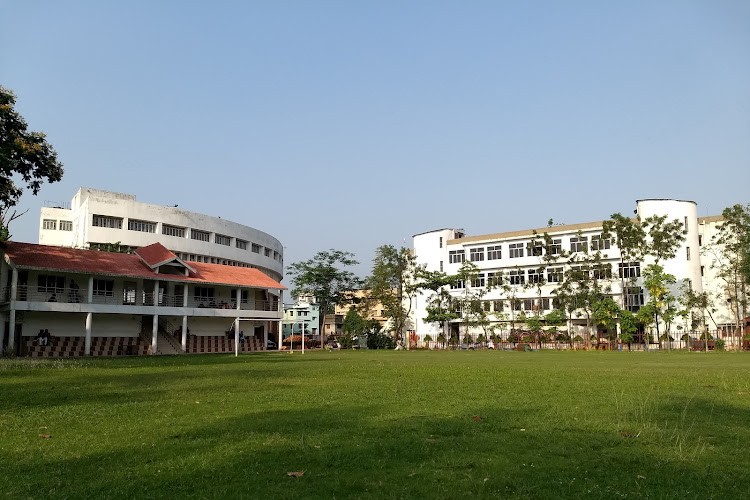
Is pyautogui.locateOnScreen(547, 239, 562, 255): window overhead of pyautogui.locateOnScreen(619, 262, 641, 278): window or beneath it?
overhead

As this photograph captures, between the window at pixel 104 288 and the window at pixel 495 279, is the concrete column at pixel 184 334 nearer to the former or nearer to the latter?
the window at pixel 104 288

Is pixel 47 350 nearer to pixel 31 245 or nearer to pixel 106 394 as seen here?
pixel 31 245

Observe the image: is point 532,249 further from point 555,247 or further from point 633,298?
point 633,298

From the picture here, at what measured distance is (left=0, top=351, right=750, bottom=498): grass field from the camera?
221 inches

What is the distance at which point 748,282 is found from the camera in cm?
5684

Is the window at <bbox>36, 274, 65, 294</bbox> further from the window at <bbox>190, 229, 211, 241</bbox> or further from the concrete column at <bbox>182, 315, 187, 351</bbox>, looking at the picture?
the window at <bbox>190, 229, 211, 241</bbox>

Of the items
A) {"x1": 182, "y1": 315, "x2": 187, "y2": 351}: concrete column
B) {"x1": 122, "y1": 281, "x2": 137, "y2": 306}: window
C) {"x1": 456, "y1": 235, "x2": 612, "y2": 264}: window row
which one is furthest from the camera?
{"x1": 456, "y1": 235, "x2": 612, "y2": 264}: window row

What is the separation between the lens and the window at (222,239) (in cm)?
6862

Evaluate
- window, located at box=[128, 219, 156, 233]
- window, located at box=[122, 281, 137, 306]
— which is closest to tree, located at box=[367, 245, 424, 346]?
Answer: window, located at box=[128, 219, 156, 233]

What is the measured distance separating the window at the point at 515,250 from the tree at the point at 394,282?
10.7 metres

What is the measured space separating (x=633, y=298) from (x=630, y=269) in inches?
111

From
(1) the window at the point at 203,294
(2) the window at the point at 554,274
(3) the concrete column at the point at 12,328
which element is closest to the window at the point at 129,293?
(1) the window at the point at 203,294

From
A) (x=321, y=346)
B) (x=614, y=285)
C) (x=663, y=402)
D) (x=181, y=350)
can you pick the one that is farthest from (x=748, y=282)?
(x=663, y=402)

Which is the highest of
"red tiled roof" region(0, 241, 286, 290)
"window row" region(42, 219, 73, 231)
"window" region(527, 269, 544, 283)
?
"window row" region(42, 219, 73, 231)
